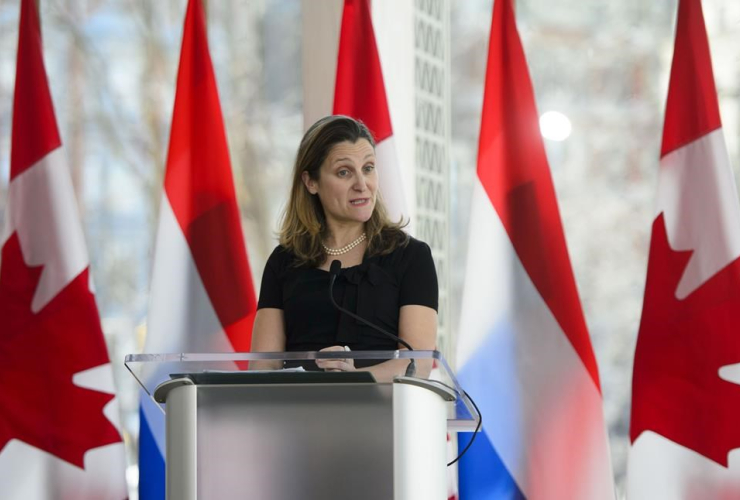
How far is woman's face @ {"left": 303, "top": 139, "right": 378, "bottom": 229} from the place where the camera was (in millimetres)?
2557

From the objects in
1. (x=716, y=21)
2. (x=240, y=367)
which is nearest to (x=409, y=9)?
(x=716, y=21)

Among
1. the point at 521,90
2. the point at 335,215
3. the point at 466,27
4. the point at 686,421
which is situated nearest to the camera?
the point at 335,215

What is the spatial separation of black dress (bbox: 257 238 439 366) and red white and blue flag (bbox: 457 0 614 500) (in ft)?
3.07

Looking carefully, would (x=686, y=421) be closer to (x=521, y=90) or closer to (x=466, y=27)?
(x=521, y=90)

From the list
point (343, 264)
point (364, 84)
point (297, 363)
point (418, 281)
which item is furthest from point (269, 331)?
point (364, 84)

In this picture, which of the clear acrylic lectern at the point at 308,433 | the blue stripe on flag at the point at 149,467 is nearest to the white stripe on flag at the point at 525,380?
the blue stripe on flag at the point at 149,467

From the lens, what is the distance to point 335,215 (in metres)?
2.62

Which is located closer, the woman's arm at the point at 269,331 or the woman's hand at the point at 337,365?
the woman's hand at the point at 337,365

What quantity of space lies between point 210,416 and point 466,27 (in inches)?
96.2

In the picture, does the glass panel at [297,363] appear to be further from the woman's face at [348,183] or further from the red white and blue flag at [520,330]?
the red white and blue flag at [520,330]

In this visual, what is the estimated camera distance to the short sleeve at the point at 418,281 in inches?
98.0

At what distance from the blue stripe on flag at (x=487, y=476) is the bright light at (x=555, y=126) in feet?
3.39

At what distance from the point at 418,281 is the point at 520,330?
3.32ft

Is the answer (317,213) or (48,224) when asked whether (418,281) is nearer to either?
(317,213)
